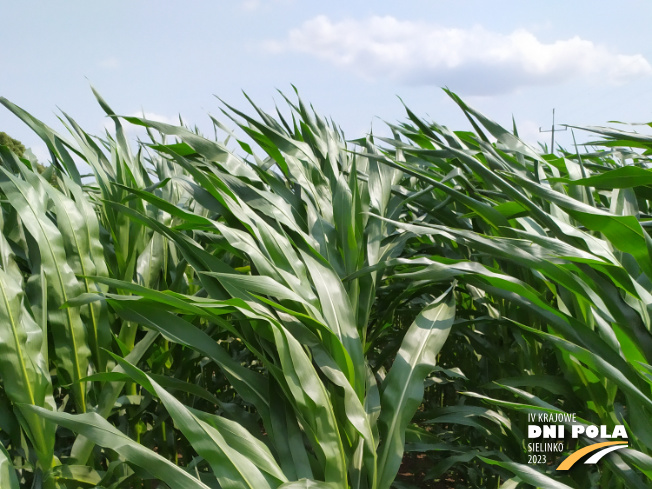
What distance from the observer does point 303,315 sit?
0.83m

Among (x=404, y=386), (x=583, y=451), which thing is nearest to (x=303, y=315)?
(x=404, y=386)

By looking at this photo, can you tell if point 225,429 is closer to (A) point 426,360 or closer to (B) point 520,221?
(A) point 426,360

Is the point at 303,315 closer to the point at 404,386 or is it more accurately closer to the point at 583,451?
the point at 404,386

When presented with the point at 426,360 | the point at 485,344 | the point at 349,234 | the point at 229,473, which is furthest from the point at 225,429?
the point at 485,344

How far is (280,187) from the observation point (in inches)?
51.4

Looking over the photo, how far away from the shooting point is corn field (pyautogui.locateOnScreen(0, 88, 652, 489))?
2.76 feet

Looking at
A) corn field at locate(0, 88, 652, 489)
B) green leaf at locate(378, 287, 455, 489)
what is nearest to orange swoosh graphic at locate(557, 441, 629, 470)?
corn field at locate(0, 88, 652, 489)

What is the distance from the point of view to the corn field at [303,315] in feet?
2.76

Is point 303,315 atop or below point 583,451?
atop

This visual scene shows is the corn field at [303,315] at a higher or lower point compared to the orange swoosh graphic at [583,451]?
higher

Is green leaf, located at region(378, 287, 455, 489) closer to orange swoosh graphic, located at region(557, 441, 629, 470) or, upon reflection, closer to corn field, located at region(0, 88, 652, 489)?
corn field, located at region(0, 88, 652, 489)

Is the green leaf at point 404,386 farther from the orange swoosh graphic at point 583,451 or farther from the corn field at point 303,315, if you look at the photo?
the orange swoosh graphic at point 583,451

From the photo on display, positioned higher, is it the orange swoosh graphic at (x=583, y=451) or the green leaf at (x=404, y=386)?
the green leaf at (x=404, y=386)

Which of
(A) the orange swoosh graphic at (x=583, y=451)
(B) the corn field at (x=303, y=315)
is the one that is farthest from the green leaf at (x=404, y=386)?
(A) the orange swoosh graphic at (x=583, y=451)
